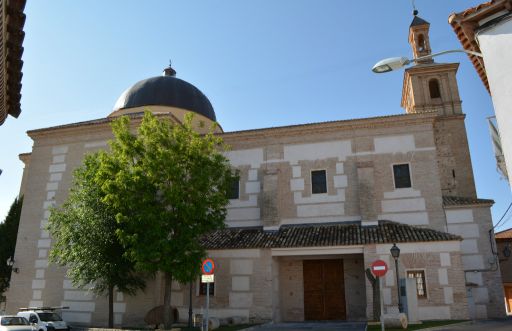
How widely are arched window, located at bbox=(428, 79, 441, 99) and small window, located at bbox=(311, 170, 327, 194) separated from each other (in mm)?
12903

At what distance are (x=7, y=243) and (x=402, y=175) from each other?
2528cm

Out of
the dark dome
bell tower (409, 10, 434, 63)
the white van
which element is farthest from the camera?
bell tower (409, 10, 434, 63)

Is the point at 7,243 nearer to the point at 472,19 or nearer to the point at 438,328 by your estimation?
the point at 438,328

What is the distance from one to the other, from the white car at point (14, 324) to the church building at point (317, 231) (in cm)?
544

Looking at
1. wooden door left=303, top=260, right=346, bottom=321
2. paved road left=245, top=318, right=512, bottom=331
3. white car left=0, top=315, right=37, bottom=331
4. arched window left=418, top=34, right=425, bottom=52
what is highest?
arched window left=418, top=34, right=425, bottom=52

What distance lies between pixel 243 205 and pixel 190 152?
21.5ft

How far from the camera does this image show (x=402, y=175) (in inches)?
836

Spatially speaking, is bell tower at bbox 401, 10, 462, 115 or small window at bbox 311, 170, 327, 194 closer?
small window at bbox 311, 170, 327, 194

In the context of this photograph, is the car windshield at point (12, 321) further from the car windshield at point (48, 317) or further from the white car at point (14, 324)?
Answer: the car windshield at point (48, 317)

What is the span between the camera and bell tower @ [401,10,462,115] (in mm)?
29016

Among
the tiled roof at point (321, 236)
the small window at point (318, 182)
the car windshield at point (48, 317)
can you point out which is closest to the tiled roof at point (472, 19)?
the tiled roof at point (321, 236)

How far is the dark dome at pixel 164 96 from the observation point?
27.3m

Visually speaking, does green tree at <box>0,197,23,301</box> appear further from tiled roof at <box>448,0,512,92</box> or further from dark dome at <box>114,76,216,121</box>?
tiled roof at <box>448,0,512,92</box>

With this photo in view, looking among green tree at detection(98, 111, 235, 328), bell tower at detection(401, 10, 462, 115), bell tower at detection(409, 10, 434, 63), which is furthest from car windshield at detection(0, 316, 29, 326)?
bell tower at detection(409, 10, 434, 63)
